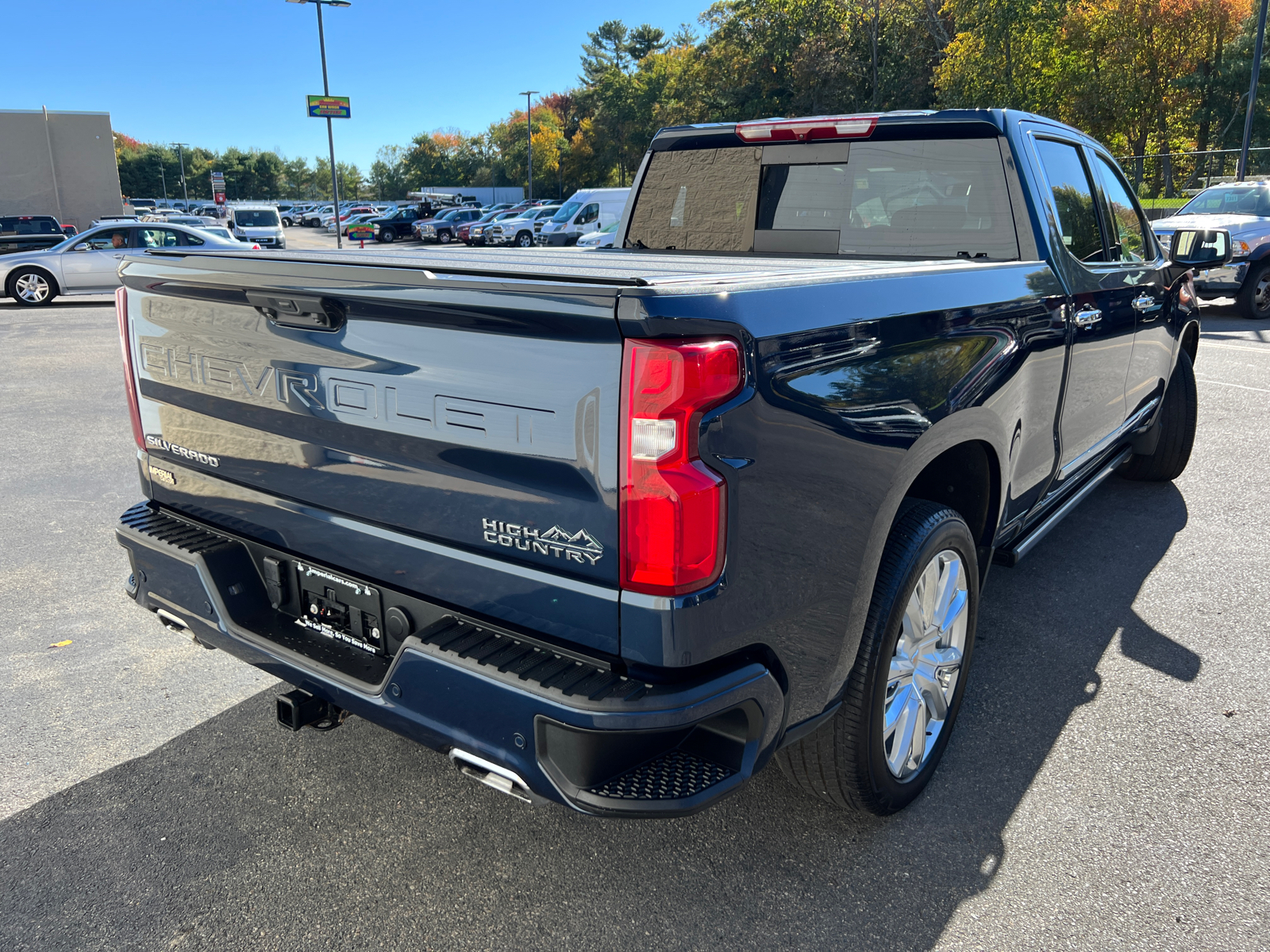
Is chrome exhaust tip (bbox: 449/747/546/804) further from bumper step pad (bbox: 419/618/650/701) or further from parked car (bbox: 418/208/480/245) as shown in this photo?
parked car (bbox: 418/208/480/245)

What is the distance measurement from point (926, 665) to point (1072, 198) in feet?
7.59

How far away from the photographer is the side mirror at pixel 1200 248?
16.1 feet

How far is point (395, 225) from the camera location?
50.1m

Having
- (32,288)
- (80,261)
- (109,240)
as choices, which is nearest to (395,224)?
(109,240)

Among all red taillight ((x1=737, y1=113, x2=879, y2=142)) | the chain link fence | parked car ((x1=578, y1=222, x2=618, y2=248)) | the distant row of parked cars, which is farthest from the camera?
the distant row of parked cars

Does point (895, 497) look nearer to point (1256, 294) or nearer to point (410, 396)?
point (410, 396)

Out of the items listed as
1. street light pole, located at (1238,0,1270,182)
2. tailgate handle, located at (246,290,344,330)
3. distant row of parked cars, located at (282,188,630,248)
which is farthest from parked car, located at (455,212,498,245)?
tailgate handle, located at (246,290,344,330)

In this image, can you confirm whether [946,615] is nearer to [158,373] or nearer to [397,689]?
[397,689]

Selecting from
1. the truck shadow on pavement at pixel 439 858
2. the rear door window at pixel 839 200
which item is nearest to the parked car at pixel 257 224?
the rear door window at pixel 839 200

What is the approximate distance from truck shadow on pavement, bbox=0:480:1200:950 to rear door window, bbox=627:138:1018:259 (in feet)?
6.24

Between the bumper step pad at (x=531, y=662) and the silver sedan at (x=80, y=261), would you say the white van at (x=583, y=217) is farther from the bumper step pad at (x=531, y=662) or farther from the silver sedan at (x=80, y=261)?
the bumper step pad at (x=531, y=662)

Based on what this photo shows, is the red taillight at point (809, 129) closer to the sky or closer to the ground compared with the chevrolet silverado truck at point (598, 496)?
closer to the sky

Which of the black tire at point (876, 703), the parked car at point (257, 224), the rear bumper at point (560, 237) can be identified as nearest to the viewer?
the black tire at point (876, 703)

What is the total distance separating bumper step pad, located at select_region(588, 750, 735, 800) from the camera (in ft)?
6.01
